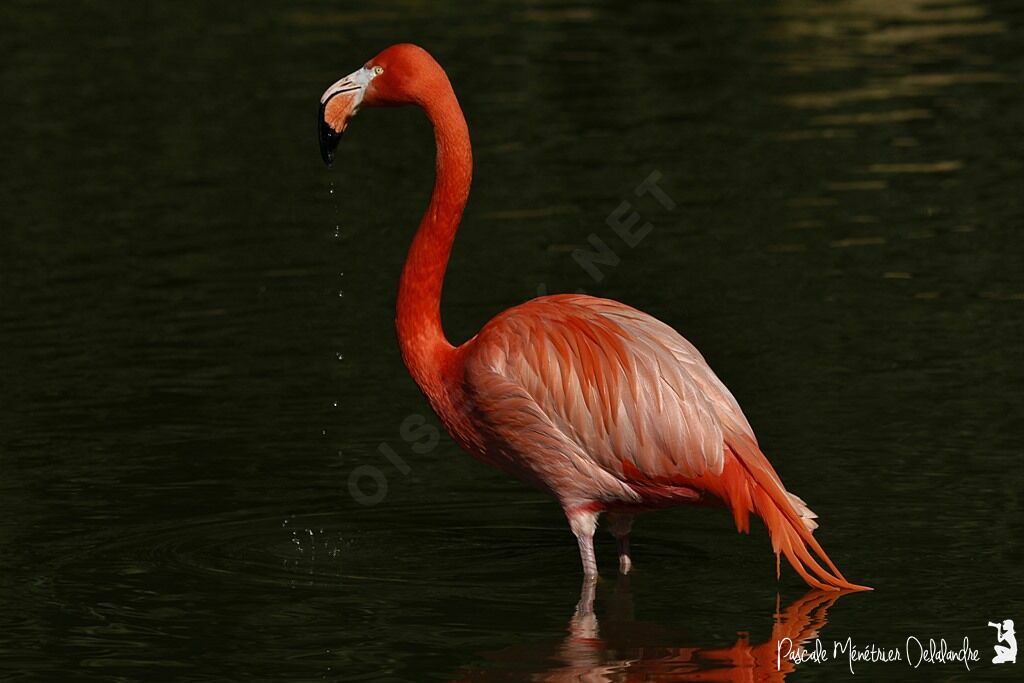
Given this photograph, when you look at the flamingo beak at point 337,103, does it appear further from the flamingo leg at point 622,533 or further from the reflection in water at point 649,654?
the reflection in water at point 649,654

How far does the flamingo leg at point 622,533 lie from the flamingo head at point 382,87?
1.94 m

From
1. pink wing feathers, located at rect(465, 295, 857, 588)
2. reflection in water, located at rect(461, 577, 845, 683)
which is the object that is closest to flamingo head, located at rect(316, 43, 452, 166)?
pink wing feathers, located at rect(465, 295, 857, 588)

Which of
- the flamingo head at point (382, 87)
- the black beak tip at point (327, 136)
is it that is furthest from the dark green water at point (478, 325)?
the flamingo head at point (382, 87)

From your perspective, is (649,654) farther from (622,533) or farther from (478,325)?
(478,325)

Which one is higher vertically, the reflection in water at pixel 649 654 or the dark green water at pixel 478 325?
the dark green water at pixel 478 325

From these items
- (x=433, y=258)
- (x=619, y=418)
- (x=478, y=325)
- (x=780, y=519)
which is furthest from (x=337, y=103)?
(x=478, y=325)

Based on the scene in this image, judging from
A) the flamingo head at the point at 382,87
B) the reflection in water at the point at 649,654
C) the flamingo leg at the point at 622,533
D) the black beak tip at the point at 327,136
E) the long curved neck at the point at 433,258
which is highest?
the flamingo head at the point at 382,87

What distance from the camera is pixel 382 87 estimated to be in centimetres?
802

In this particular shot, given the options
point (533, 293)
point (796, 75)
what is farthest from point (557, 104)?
point (533, 293)

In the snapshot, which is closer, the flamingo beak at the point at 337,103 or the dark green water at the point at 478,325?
the dark green water at the point at 478,325

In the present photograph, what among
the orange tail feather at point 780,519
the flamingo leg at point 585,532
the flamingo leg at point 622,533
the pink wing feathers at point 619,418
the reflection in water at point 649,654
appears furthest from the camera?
the flamingo leg at point 622,533

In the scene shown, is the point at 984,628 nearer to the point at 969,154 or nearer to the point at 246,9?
the point at 969,154

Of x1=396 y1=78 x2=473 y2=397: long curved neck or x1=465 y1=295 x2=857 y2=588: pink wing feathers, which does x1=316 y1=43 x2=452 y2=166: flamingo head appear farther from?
x1=465 y1=295 x2=857 y2=588: pink wing feathers

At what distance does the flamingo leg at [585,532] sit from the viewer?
7809 mm
